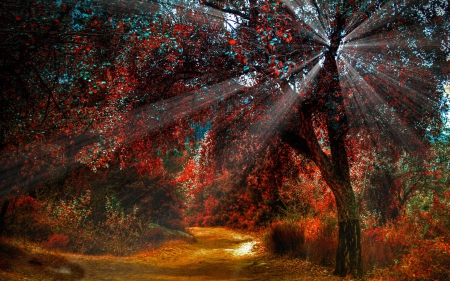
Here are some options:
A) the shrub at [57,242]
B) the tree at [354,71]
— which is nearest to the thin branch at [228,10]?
the tree at [354,71]

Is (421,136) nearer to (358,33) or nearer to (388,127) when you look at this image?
(388,127)

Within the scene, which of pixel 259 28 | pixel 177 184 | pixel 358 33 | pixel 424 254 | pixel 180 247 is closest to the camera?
pixel 424 254

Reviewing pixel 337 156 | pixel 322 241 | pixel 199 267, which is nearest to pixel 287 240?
pixel 322 241

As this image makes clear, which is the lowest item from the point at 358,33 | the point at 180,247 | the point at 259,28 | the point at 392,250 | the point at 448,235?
the point at 180,247

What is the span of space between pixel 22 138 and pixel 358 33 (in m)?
9.70

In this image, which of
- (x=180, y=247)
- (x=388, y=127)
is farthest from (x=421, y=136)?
(x=180, y=247)

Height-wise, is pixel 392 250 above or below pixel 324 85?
below

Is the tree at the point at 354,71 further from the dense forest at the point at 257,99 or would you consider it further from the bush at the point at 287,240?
the bush at the point at 287,240

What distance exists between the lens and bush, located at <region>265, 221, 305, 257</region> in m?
12.8

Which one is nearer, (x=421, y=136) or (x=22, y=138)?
(x=22, y=138)

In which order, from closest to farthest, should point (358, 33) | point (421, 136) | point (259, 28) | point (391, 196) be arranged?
1. point (259, 28)
2. point (358, 33)
3. point (421, 136)
4. point (391, 196)

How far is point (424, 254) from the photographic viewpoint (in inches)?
256

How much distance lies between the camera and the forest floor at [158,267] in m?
9.40

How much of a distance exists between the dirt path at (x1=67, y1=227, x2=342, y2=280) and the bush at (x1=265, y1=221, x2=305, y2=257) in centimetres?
68
